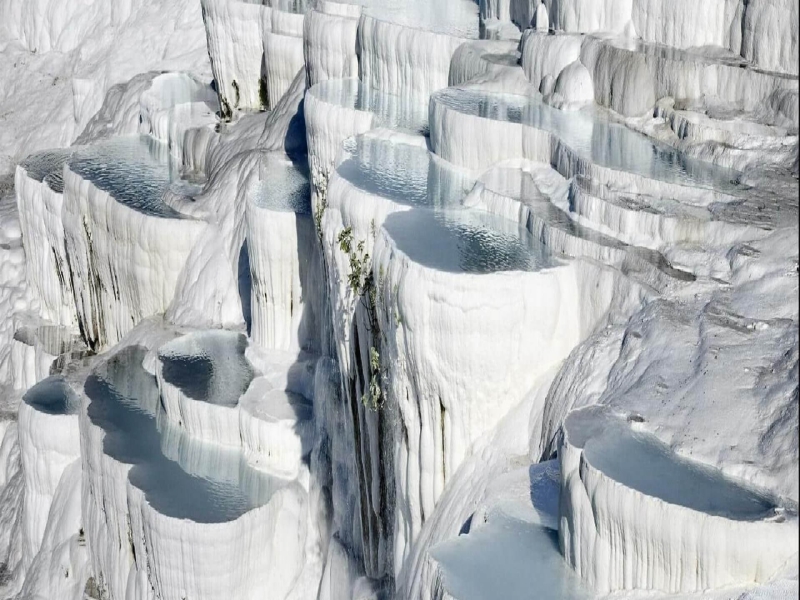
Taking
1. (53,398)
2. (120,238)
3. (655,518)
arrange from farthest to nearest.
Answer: (120,238) → (53,398) → (655,518)

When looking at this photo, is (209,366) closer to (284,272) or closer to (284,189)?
(284,272)

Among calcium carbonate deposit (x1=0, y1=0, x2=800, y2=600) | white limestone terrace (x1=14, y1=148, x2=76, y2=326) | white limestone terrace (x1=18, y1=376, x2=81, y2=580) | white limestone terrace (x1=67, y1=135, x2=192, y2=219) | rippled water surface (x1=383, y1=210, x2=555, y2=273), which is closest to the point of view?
calcium carbonate deposit (x1=0, y1=0, x2=800, y2=600)

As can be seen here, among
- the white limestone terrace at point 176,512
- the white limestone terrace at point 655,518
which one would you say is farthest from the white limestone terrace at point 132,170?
the white limestone terrace at point 655,518

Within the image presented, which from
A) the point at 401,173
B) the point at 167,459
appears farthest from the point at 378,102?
the point at 167,459

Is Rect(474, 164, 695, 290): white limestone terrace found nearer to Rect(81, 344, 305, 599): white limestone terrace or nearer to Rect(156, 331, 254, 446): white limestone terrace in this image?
Rect(81, 344, 305, 599): white limestone terrace

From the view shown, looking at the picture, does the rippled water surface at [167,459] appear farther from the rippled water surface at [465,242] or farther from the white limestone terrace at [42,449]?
the rippled water surface at [465,242]

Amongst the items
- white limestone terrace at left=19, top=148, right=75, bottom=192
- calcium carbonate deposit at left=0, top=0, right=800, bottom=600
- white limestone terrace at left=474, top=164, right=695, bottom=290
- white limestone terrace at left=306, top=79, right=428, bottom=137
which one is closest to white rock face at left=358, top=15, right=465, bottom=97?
calcium carbonate deposit at left=0, top=0, right=800, bottom=600
